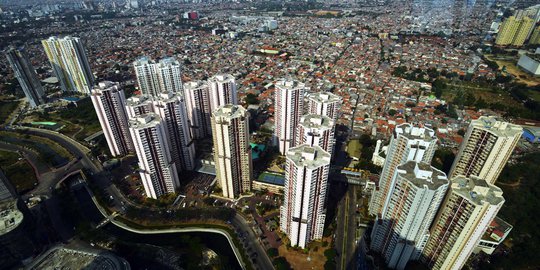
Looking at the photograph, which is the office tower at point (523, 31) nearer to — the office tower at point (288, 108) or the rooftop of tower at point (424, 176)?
the office tower at point (288, 108)

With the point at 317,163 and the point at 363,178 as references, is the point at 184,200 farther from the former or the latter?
the point at 363,178

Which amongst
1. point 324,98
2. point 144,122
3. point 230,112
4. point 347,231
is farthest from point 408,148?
point 144,122

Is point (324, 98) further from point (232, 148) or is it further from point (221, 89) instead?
point (221, 89)

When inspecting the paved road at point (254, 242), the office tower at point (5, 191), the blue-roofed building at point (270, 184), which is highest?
the office tower at point (5, 191)

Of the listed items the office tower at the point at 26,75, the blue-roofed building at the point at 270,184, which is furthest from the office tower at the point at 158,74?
the blue-roofed building at the point at 270,184

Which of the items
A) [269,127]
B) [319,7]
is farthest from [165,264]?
[319,7]

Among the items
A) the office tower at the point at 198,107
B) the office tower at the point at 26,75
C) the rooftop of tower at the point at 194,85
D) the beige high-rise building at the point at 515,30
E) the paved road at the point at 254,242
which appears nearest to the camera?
the paved road at the point at 254,242
